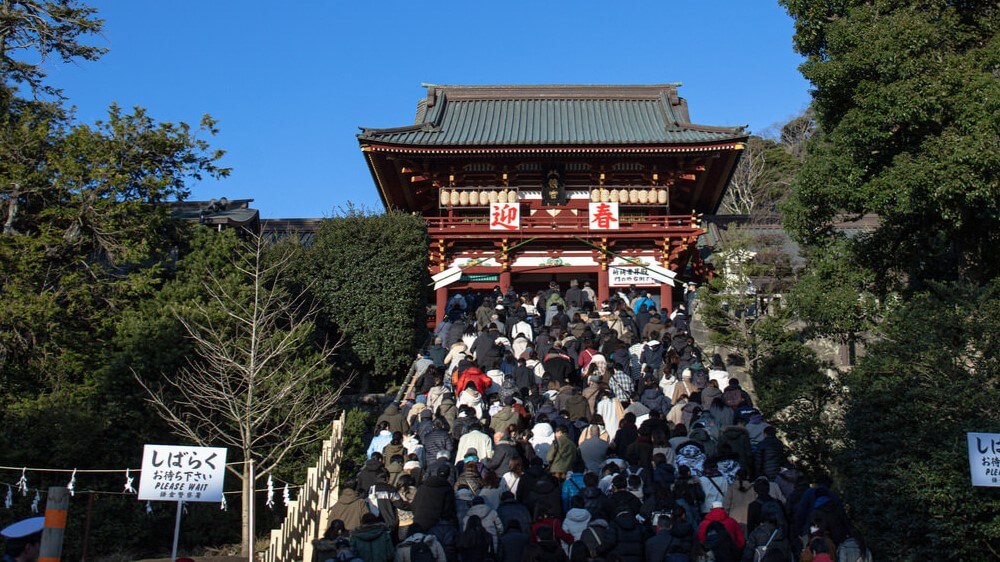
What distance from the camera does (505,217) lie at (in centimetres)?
2762

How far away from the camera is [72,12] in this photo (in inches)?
846

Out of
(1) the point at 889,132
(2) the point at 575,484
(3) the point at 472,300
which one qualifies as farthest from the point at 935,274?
(3) the point at 472,300

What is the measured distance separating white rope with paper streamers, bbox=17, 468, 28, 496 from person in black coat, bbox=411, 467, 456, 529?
24.6 feet

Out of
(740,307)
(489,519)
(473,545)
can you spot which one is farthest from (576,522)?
(740,307)

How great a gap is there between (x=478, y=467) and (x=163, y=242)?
10984mm

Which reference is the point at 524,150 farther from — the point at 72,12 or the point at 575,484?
the point at 575,484

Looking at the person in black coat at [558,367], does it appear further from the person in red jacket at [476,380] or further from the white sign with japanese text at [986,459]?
the white sign with japanese text at [986,459]

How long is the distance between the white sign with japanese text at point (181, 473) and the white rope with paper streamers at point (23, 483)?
205 inches

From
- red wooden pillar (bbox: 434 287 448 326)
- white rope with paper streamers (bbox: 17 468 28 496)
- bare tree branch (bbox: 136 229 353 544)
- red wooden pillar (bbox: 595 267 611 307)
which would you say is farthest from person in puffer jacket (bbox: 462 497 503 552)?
red wooden pillar (bbox: 595 267 611 307)

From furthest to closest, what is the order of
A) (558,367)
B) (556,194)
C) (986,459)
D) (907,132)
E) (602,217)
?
(556,194) < (602,217) < (558,367) < (907,132) < (986,459)

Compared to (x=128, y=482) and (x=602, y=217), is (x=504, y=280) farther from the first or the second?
(x=128, y=482)

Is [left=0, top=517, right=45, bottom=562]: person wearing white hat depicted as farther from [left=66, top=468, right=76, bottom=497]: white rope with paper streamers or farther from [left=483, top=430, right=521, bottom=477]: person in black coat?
[left=66, top=468, right=76, bottom=497]: white rope with paper streamers

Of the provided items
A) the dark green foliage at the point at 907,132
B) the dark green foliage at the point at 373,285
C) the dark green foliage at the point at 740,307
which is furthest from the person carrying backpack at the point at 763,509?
the dark green foliage at the point at 373,285

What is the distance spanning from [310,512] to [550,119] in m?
21.5
